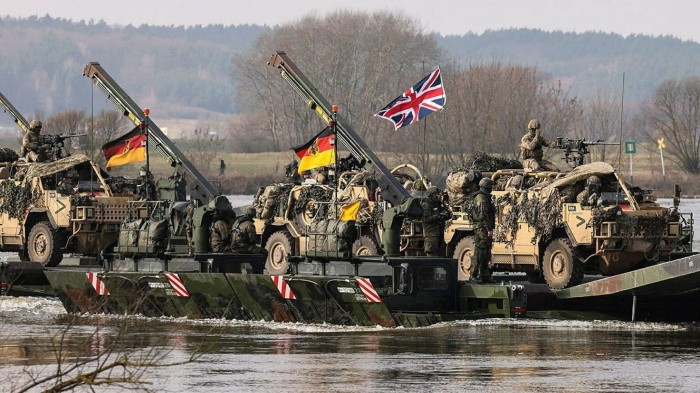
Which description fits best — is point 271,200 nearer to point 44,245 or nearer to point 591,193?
point 44,245

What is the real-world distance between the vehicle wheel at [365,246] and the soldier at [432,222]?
5249 millimetres

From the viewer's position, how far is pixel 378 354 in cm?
2475

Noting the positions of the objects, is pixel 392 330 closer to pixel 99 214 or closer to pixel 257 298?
pixel 257 298

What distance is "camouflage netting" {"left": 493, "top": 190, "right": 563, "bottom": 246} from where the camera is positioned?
32.3 meters

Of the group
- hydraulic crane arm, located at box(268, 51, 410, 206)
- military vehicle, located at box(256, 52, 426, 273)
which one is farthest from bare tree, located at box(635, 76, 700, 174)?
military vehicle, located at box(256, 52, 426, 273)

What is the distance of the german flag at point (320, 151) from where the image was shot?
3325 centimetres

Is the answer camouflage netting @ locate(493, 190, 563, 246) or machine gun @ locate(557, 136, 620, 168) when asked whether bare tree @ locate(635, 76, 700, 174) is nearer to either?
machine gun @ locate(557, 136, 620, 168)

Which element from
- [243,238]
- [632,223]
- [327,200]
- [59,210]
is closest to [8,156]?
[59,210]

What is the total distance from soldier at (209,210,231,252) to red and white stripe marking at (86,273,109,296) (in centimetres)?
184

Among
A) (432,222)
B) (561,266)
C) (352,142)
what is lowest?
(561,266)

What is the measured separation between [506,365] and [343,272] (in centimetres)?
527

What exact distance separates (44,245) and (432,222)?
36.6 feet

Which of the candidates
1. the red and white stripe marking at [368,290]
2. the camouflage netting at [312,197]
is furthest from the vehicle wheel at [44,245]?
the red and white stripe marking at [368,290]

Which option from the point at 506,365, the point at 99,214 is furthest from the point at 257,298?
the point at 99,214
